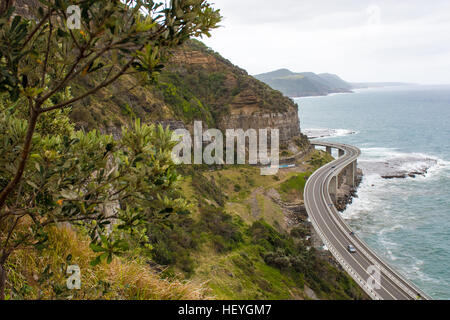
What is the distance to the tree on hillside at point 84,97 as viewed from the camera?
123 inches

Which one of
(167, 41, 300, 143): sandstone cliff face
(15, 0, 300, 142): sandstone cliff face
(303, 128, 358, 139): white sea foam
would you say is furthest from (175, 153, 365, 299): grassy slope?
(303, 128, 358, 139): white sea foam

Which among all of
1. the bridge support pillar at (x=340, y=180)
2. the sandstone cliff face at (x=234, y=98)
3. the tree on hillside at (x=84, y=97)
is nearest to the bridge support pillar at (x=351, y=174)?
the bridge support pillar at (x=340, y=180)

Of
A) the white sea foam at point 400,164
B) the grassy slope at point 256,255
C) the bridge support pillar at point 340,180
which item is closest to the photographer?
the grassy slope at point 256,255

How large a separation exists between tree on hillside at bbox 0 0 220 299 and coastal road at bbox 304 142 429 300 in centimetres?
2755

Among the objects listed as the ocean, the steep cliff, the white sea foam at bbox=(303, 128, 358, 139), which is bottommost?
the ocean

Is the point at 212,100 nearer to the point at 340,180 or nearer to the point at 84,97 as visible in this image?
the point at 340,180

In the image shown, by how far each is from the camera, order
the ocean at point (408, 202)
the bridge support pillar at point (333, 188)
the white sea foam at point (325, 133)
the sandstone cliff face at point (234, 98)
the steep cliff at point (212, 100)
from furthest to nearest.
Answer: the white sea foam at point (325, 133)
the sandstone cliff face at point (234, 98)
the bridge support pillar at point (333, 188)
the steep cliff at point (212, 100)
the ocean at point (408, 202)

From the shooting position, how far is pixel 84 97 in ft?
11.6

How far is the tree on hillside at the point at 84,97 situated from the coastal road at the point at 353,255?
90.4 ft

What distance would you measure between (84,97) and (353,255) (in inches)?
1408

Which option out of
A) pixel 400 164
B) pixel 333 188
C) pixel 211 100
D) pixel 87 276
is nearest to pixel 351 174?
pixel 333 188

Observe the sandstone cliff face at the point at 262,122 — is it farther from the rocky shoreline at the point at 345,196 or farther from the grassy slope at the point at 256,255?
the rocky shoreline at the point at 345,196

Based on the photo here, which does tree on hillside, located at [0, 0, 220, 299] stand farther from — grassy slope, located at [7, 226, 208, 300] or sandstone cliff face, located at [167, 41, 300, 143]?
sandstone cliff face, located at [167, 41, 300, 143]

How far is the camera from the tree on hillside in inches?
123
